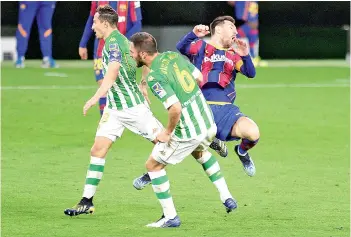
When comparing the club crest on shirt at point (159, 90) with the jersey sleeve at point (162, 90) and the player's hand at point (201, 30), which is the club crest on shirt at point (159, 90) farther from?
the player's hand at point (201, 30)

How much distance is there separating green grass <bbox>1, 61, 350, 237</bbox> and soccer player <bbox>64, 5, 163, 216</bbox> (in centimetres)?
56

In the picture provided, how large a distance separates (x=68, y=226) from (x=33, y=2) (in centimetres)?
1653

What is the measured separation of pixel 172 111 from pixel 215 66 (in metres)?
2.28

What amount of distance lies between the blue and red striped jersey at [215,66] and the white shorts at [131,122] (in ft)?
3.33

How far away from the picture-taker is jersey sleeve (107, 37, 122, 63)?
10484 millimetres

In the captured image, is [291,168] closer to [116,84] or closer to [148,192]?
[148,192]

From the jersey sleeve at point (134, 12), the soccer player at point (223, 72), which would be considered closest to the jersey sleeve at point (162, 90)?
the soccer player at point (223, 72)

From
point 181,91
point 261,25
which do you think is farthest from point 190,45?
point 261,25

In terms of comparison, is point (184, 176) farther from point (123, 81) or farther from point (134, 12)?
point (134, 12)

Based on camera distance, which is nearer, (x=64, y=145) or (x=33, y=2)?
(x=64, y=145)

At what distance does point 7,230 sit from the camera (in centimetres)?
969

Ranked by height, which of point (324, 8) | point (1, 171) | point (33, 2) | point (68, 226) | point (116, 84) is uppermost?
point (116, 84)

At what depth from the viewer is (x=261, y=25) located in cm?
3066

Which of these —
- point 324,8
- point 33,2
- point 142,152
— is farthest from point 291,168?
point 324,8
